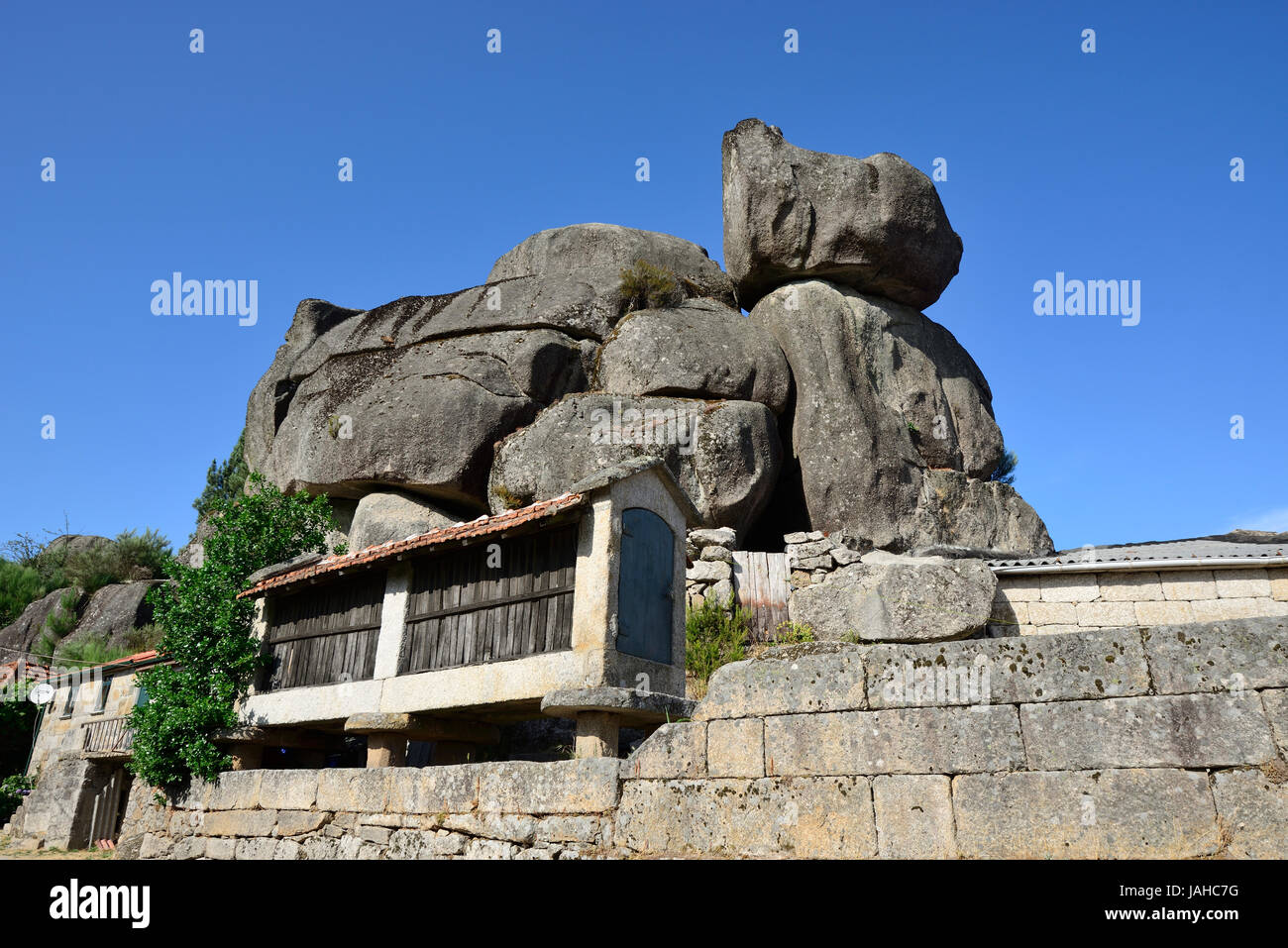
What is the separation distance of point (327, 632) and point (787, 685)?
7.61m

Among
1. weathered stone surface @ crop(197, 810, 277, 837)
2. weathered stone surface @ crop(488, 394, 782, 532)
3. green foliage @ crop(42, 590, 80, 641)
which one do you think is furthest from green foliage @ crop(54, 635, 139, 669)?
weathered stone surface @ crop(197, 810, 277, 837)

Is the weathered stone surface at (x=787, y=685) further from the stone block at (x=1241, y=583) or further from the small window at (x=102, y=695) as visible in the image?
the small window at (x=102, y=695)

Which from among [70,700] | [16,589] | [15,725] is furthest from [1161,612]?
[16,589]

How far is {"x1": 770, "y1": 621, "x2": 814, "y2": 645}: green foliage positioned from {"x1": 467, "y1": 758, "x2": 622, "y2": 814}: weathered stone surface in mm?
7427

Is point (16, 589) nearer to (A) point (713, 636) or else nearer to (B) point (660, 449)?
(B) point (660, 449)

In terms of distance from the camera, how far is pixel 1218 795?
455 cm

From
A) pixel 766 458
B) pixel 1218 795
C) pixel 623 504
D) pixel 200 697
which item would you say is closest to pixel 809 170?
pixel 766 458

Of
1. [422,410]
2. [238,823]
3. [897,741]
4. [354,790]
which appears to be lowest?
[238,823]

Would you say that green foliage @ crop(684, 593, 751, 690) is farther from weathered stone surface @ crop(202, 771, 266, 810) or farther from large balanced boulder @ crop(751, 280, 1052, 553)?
weathered stone surface @ crop(202, 771, 266, 810)

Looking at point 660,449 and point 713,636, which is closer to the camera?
point 713,636

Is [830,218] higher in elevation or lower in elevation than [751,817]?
higher

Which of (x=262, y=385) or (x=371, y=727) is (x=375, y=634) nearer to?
(x=371, y=727)

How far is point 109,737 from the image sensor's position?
50.2ft
